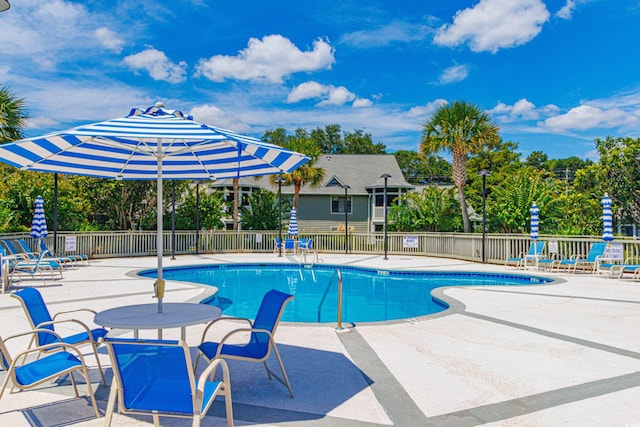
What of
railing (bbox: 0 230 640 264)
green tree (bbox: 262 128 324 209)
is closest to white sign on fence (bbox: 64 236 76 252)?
railing (bbox: 0 230 640 264)

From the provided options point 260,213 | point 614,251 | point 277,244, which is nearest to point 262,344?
point 614,251

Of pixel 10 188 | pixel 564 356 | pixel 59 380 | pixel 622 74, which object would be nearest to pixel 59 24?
pixel 10 188

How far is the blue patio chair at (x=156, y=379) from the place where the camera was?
8.84 ft

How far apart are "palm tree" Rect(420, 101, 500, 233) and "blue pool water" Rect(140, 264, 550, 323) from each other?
370 inches

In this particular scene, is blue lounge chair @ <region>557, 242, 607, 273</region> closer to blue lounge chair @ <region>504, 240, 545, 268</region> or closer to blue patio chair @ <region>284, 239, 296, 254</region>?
blue lounge chair @ <region>504, 240, 545, 268</region>

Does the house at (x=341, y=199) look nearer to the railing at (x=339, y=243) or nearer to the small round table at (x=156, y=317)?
the railing at (x=339, y=243)

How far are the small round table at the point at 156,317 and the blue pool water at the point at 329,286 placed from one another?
3339 millimetres

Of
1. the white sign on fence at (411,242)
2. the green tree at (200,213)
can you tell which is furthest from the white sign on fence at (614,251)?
the green tree at (200,213)

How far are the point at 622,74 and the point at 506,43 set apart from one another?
8.21 meters

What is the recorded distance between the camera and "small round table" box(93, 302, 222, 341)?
3612mm

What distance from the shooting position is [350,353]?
5.25 metres

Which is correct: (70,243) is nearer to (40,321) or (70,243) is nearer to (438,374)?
(40,321)

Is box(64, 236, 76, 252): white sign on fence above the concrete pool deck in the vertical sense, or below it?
above

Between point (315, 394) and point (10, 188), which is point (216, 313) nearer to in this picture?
point (315, 394)
